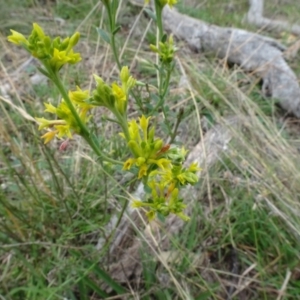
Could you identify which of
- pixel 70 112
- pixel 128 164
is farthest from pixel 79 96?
pixel 128 164

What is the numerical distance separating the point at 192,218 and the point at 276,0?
2.59m

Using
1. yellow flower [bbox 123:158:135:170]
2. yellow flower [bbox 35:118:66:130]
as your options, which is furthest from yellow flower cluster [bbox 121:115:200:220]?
yellow flower [bbox 35:118:66:130]

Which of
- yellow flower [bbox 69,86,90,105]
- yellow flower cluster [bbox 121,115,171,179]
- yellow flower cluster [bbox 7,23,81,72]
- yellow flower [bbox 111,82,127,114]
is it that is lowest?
yellow flower cluster [bbox 121,115,171,179]

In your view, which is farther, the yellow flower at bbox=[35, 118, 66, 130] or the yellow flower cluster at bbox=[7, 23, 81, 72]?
the yellow flower at bbox=[35, 118, 66, 130]

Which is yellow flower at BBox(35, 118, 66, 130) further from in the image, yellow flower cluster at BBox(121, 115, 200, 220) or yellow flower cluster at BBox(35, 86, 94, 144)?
yellow flower cluster at BBox(121, 115, 200, 220)

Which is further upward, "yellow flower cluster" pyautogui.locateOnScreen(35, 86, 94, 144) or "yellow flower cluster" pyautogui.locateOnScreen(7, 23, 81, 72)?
"yellow flower cluster" pyautogui.locateOnScreen(7, 23, 81, 72)

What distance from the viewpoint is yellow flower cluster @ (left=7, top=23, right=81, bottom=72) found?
2.23 feet

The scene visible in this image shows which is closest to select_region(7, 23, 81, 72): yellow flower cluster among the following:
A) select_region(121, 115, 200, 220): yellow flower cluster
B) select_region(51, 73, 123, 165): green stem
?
select_region(51, 73, 123, 165): green stem

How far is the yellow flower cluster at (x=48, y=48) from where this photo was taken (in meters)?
0.68

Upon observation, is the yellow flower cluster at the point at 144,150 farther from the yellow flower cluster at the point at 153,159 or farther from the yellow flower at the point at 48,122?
the yellow flower at the point at 48,122

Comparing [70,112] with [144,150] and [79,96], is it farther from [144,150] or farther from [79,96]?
[144,150]

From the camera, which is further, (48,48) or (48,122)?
(48,122)

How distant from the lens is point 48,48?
0.69m

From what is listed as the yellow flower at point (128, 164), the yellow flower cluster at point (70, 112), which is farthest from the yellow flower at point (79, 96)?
the yellow flower at point (128, 164)
